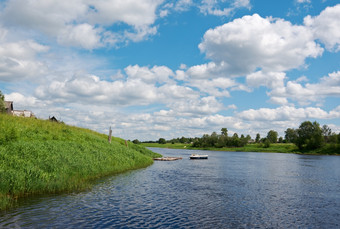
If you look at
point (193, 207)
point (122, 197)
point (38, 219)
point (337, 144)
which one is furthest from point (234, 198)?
point (337, 144)

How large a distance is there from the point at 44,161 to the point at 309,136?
563 ft

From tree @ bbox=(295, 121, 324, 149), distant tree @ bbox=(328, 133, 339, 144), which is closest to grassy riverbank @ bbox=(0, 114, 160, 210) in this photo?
tree @ bbox=(295, 121, 324, 149)

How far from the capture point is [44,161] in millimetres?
26922

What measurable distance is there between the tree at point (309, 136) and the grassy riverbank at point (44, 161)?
483ft

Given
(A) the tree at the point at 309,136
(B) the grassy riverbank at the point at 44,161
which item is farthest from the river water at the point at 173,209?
(A) the tree at the point at 309,136

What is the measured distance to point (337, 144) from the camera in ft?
481

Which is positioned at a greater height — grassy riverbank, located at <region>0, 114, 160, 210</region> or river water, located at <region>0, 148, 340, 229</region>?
grassy riverbank, located at <region>0, 114, 160, 210</region>

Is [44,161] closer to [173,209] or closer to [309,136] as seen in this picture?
[173,209]

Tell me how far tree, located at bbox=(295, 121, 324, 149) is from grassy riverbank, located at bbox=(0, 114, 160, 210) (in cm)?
14712

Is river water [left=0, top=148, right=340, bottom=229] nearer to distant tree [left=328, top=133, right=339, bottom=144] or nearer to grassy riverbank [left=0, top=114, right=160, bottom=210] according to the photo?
grassy riverbank [left=0, top=114, right=160, bottom=210]

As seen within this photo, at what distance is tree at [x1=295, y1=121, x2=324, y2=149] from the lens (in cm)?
15666

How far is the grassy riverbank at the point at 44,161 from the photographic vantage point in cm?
2183

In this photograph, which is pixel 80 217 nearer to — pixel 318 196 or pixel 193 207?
pixel 193 207

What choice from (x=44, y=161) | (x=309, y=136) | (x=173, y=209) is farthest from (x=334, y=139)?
(x=44, y=161)
